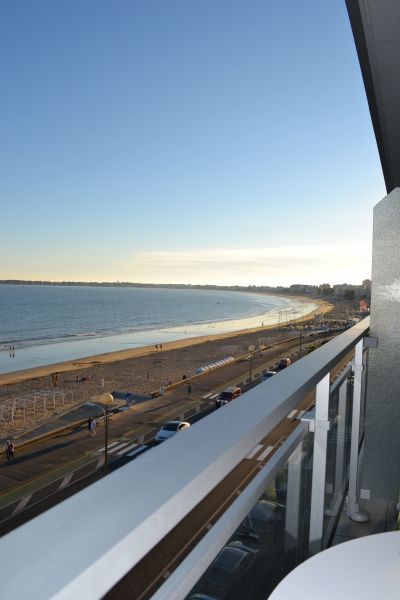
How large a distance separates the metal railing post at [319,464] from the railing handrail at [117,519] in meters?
1.00

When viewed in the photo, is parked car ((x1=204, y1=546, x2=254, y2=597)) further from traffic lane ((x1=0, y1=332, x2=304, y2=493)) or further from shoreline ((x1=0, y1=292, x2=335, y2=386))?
shoreline ((x1=0, y1=292, x2=335, y2=386))

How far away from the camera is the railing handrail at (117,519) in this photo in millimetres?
477

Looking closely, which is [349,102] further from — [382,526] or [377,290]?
[382,526]

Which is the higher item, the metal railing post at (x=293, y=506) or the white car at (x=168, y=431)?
the metal railing post at (x=293, y=506)

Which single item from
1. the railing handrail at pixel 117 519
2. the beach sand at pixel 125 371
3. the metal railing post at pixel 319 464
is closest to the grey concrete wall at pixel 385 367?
the metal railing post at pixel 319 464

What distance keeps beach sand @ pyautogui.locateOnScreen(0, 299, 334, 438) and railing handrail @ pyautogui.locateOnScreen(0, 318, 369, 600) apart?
23.9 metres

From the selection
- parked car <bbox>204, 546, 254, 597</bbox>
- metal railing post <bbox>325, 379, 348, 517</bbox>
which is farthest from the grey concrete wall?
parked car <bbox>204, 546, 254, 597</bbox>

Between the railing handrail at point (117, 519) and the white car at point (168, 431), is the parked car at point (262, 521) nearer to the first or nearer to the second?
the railing handrail at point (117, 519)

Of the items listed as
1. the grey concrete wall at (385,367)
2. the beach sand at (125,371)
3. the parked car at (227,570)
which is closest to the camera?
the parked car at (227,570)

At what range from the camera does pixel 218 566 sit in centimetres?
98

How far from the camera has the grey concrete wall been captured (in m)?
3.38

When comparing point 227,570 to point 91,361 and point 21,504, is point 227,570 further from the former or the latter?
point 91,361

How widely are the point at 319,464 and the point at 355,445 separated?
4.89 ft

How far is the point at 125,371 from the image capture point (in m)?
39.3
